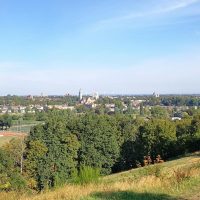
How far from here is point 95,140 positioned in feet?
188

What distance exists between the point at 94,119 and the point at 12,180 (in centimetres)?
2399

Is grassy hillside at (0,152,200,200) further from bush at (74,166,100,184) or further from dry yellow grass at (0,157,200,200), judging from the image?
bush at (74,166,100,184)

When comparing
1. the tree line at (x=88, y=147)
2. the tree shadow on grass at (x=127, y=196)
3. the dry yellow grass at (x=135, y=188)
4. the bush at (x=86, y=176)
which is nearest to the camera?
→ the tree shadow on grass at (x=127, y=196)

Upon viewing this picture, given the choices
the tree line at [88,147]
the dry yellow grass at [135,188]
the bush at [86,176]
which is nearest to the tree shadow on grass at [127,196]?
the dry yellow grass at [135,188]

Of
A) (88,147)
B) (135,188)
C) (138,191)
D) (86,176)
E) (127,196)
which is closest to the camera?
(127,196)

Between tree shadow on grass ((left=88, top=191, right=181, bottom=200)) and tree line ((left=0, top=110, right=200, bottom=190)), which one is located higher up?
tree shadow on grass ((left=88, top=191, right=181, bottom=200))

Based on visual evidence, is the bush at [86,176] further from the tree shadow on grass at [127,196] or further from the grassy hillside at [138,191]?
the tree shadow on grass at [127,196]

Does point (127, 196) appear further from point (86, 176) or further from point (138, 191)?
point (86, 176)

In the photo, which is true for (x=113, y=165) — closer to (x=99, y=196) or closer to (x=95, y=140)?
(x=95, y=140)

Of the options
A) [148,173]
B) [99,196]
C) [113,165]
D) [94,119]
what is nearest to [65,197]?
[99,196]

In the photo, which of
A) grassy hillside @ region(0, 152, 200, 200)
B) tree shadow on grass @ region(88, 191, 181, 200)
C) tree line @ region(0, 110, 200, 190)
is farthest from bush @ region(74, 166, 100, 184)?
tree line @ region(0, 110, 200, 190)

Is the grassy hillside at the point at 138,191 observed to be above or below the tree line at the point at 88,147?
above

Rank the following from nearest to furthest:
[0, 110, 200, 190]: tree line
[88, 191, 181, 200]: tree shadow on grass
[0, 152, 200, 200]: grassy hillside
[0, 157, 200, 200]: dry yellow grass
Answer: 1. [88, 191, 181, 200]: tree shadow on grass
2. [0, 152, 200, 200]: grassy hillside
3. [0, 157, 200, 200]: dry yellow grass
4. [0, 110, 200, 190]: tree line

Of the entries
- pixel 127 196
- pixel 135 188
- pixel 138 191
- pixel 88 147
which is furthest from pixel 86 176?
pixel 88 147
